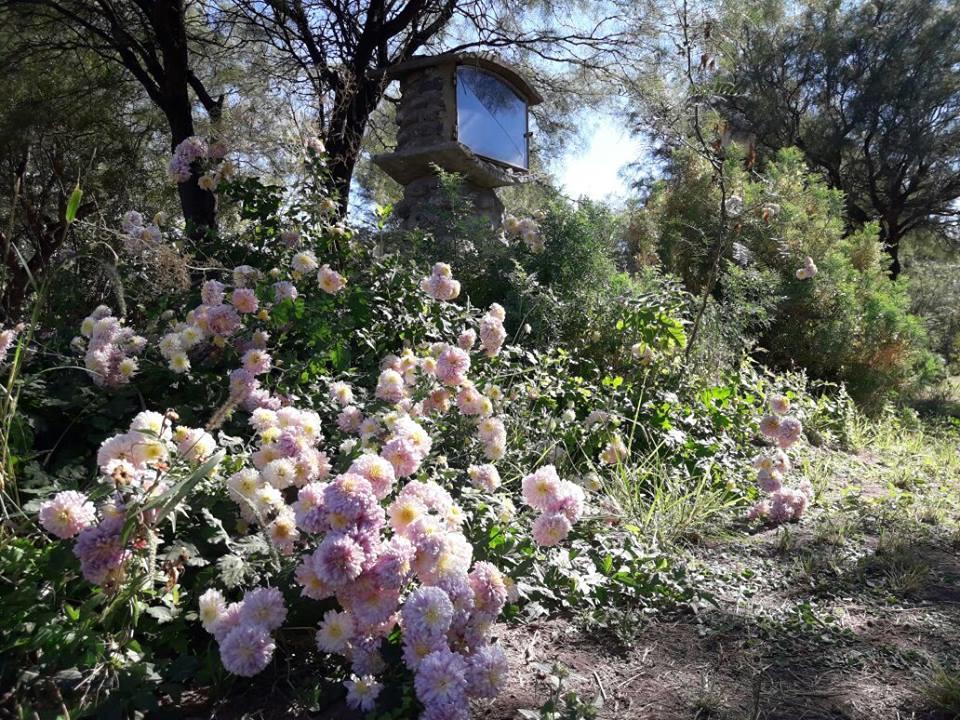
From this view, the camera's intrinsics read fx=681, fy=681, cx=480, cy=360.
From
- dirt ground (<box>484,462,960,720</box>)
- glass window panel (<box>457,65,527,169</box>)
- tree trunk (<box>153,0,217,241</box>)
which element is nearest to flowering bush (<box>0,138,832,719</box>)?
dirt ground (<box>484,462,960,720</box>)

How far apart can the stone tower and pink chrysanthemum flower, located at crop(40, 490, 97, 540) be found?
4.12 metres

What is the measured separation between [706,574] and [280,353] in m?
1.70

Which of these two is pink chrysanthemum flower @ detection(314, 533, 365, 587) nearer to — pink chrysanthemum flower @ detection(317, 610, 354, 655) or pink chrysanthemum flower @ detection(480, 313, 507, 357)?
pink chrysanthemum flower @ detection(317, 610, 354, 655)

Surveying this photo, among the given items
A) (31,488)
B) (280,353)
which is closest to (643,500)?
(280,353)

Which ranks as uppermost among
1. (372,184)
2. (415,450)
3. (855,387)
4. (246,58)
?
(246,58)

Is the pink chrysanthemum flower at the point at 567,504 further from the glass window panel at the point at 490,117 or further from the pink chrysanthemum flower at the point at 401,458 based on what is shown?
the glass window panel at the point at 490,117

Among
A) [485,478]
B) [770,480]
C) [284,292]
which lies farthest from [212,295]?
[770,480]

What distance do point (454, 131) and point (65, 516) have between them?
4.72 metres

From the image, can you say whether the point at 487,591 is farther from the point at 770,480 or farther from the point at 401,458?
the point at 770,480

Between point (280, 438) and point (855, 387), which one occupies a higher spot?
point (280, 438)

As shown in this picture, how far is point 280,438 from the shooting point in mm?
1526

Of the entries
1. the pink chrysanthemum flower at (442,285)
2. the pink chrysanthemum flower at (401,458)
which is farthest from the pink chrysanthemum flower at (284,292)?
the pink chrysanthemum flower at (401,458)

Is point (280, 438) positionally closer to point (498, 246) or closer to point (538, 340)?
point (538, 340)

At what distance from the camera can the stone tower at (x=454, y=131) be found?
215 inches
